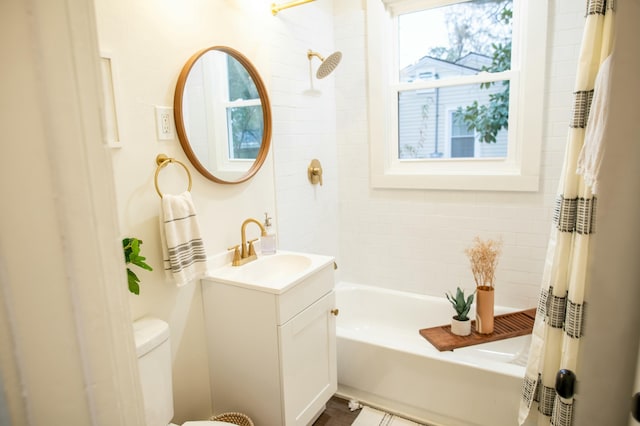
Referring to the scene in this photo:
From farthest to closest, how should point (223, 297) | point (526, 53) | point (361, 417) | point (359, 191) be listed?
1. point (359, 191)
2. point (526, 53)
3. point (361, 417)
4. point (223, 297)

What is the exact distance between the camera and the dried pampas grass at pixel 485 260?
8.16ft

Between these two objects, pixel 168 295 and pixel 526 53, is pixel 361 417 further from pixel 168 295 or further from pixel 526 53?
pixel 526 53

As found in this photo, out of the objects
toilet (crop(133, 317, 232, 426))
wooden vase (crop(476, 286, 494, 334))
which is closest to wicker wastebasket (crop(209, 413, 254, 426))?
toilet (crop(133, 317, 232, 426))

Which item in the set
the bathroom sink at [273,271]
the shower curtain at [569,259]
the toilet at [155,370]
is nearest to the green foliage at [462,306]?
the shower curtain at [569,259]

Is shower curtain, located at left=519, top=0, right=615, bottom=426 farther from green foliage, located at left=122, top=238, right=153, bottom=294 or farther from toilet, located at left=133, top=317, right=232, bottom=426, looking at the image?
green foliage, located at left=122, top=238, right=153, bottom=294

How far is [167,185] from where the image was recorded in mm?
1703

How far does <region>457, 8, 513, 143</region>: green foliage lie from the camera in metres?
2.55

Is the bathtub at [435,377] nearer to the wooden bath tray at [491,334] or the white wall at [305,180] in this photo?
the wooden bath tray at [491,334]

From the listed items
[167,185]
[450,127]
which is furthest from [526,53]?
[167,185]

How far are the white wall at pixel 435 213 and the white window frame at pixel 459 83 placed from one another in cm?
6

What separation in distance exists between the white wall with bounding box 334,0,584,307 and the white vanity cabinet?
3.64 feet

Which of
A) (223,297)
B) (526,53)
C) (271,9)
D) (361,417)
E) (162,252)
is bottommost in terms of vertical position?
(361,417)

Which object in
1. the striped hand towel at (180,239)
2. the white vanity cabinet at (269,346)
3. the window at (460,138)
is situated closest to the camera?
the striped hand towel at (180,239)

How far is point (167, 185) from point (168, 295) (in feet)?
1.60
